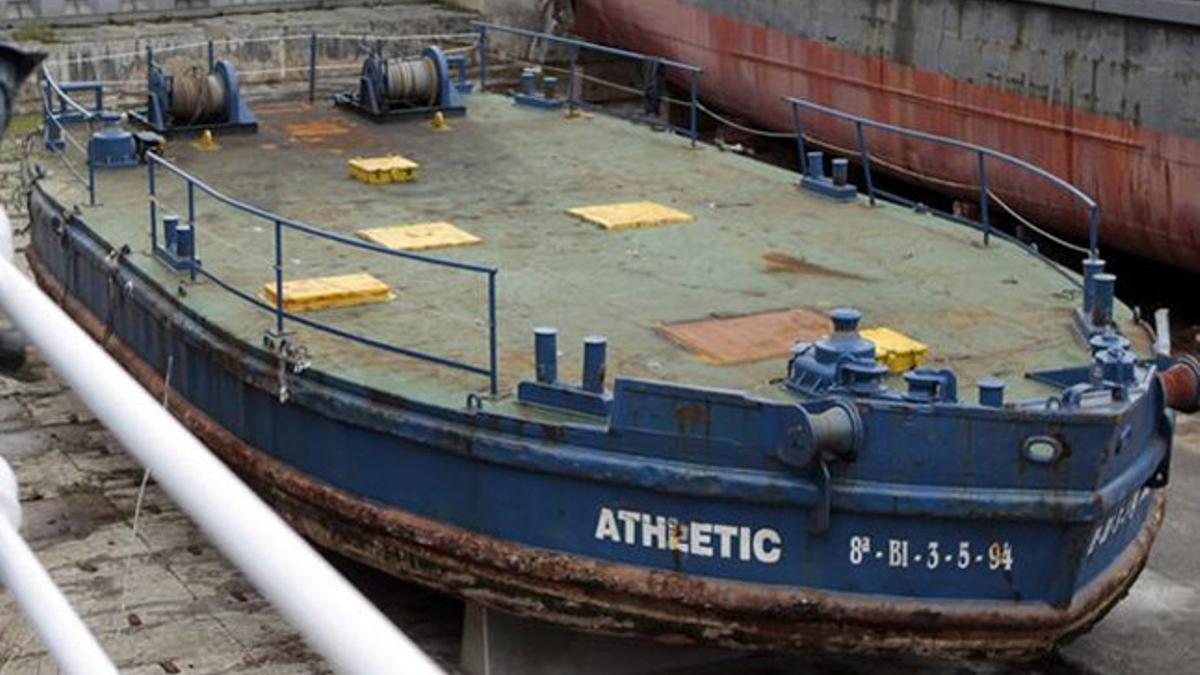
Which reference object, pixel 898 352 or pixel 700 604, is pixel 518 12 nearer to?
pixel 898 352

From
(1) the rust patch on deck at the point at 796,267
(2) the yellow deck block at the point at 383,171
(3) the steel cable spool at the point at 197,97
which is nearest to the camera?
(1) the rust patch on deck at the point at 796,267

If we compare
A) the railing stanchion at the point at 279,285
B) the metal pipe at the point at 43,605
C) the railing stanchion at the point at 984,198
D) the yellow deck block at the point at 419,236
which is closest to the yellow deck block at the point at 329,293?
the railing stanchion at the point at 279,285

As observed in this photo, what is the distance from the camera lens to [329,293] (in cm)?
924

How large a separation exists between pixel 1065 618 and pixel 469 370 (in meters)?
2.51

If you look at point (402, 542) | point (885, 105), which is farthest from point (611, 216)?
point (885, 105)

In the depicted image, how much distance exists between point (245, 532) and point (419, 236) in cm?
858

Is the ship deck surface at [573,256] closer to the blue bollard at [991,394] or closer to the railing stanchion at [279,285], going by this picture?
the railing stanchion at [279,285]

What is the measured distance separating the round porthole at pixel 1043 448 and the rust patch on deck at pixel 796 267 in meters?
2.66

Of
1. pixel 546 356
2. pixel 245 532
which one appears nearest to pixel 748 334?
pixel 546 356

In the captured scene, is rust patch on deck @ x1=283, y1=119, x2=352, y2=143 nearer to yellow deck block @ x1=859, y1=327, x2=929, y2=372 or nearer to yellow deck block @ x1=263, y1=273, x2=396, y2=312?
yellow deck block @ x1=263, y1=273, x2=396, y2=312

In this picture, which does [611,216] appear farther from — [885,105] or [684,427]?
[885,105]

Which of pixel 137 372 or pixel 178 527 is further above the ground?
pixel 137 372

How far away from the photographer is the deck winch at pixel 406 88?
1353cm

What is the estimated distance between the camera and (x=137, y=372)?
1031cm
